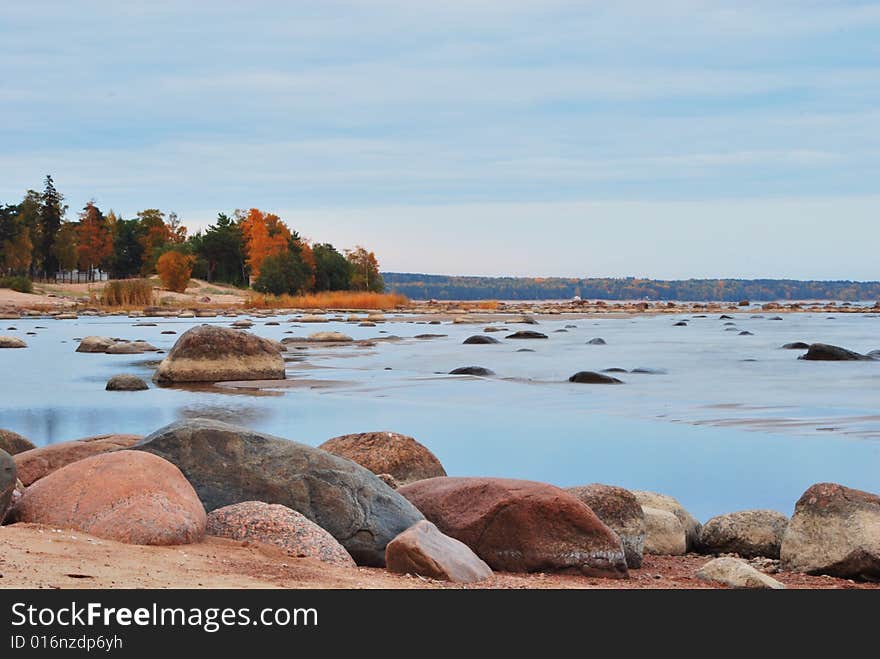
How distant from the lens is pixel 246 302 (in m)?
89.3

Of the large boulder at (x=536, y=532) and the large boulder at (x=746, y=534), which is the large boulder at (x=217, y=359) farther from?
the large boulder at (x=536, y=532)

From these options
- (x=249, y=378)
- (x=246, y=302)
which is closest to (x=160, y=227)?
(x=246, y=302)

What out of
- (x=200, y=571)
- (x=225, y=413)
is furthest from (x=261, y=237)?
(x=200, y=571)

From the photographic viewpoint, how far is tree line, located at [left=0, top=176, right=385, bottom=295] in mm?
99625

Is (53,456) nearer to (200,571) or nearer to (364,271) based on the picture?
(200,571)

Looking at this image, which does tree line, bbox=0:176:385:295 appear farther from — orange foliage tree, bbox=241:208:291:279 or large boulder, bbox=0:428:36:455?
large boulder, bbox=0:428:36:455

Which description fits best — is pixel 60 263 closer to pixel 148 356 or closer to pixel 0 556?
pixel 148 356

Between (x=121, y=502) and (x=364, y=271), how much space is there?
10905cm

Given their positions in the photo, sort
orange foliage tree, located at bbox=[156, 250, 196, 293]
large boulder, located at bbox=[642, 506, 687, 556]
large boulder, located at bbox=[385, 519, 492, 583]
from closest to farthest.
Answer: large boulder, located at bbox=[385, 519, 492, 583] → large boulder, located at bbox=[642, 506, 687, 556] → orange foliage tree, located at bbox=[156, 250, 196, 293]

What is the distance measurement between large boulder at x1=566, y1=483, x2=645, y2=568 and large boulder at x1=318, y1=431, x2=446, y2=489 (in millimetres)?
2321

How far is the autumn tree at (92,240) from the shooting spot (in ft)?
386

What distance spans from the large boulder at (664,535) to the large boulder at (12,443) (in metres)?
6.64

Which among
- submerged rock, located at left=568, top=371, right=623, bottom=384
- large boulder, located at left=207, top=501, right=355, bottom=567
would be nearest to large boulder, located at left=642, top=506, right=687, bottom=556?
large boulder, located at left=207, top=501, right=355, bottom=567

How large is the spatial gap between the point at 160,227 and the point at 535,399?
129 m
